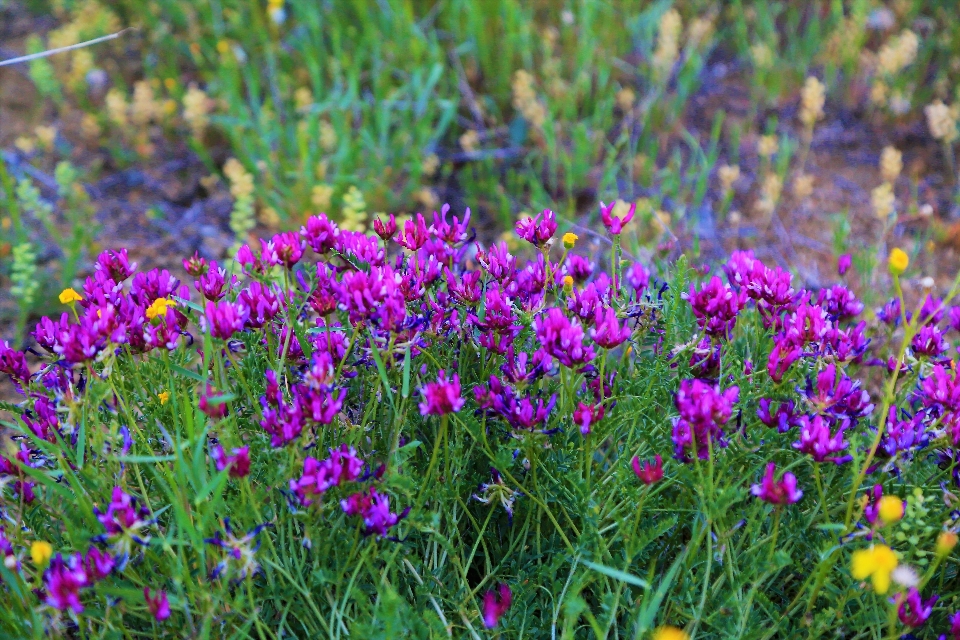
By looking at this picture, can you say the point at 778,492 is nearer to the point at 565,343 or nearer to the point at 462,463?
the point at 565,343

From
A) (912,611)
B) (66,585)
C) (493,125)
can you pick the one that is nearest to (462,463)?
(66,585)

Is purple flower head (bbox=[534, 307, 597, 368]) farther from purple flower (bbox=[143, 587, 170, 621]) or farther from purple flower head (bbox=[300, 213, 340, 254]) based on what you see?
purple flower (bbox=[143, 587, 170, 621])

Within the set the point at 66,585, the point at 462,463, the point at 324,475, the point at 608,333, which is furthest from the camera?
the point at 462,463

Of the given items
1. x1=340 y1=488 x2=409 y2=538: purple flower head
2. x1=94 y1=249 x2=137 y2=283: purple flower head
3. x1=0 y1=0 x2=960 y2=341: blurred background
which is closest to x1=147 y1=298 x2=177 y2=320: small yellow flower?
x1=94 y1=249 x2=137 y2=283: purple flower head

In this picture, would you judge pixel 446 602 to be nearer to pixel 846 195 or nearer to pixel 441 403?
pixel 441 403

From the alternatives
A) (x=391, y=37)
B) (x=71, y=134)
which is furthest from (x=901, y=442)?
(x=71, y=134)

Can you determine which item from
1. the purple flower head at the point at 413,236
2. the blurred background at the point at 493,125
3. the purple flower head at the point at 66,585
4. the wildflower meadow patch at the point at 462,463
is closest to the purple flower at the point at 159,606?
the wildflower meadow patch at the point at 462,463

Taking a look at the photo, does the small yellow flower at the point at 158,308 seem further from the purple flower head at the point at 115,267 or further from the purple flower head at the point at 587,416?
the purple flower head at the point at 587,416

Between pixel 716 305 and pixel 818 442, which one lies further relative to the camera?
pixel 716 305
